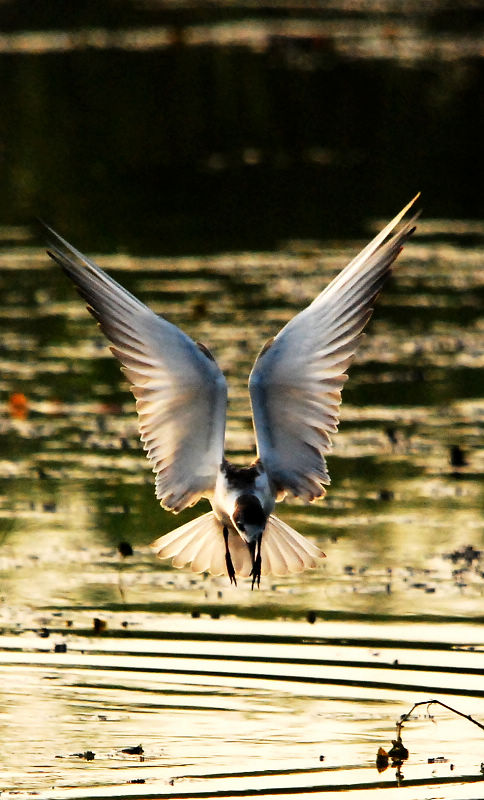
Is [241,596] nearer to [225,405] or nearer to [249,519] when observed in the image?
[225,405]

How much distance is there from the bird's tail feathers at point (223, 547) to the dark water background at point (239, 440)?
441 millimetres

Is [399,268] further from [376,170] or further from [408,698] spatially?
[408,698]

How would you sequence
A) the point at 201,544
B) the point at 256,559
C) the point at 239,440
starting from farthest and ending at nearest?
1. the point at 239,440
2. the point at 201,544
3. the point at 256,559

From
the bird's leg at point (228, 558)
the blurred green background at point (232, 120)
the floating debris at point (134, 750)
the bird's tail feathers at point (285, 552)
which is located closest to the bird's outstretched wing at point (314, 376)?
the bird's tail feathers at point (285, 552)

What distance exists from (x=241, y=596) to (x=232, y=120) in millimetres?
13208

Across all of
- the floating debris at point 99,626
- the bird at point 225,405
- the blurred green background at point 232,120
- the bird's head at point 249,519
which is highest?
the blurred green background at point 232,120

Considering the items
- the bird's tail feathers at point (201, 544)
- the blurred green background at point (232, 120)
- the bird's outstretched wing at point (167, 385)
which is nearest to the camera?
the bird's outstretched wing at point (167, 385)

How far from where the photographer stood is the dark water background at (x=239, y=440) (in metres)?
6.77

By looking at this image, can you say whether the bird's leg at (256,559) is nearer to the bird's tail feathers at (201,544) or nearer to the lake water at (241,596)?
the bird's tail feathers at (201,544)

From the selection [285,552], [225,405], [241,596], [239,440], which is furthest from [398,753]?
[239,440]

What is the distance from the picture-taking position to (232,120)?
21.0 m

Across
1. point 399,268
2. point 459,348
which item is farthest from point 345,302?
point 399,268

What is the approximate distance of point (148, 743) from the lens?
667cm

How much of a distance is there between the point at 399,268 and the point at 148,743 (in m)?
8.36
